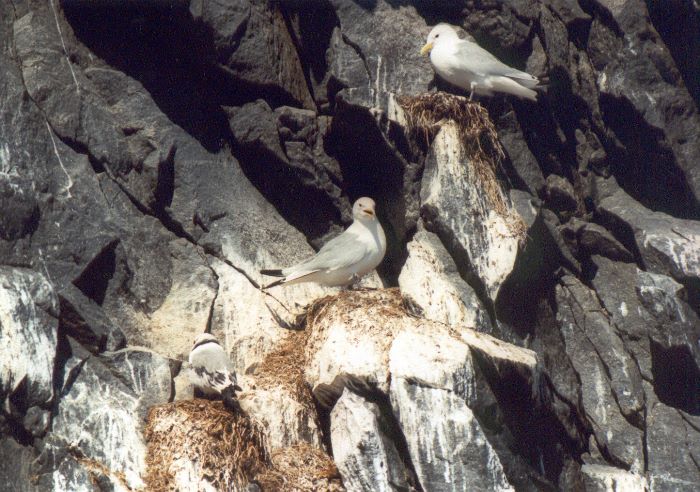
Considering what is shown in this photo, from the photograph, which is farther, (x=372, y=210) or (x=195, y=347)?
(x=372, y=210)

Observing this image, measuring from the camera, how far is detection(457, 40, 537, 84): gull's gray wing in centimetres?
1068

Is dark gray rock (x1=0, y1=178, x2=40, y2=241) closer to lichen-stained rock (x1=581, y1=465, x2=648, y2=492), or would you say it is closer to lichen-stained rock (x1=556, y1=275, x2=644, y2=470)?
lichen-stained rock (x1=556, y1=275, x2=644, y2=470)

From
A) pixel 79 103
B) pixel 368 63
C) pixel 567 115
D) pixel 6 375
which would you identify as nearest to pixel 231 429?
pixel 6 375

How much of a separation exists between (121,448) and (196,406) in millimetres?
720

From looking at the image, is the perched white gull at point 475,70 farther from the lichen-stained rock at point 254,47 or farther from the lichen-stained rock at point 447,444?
the lichen-stained rock at point 447,444

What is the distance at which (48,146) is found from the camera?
30.7ft

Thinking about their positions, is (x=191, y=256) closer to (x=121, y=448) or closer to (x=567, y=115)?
(x=121, y=448)

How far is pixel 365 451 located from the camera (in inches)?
324

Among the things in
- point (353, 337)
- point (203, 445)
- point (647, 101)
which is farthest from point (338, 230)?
point (647, 101)

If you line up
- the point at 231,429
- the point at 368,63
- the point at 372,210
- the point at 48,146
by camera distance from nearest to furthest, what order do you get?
the point at 231,429, the point at 48,146, the point at 372,210, the point at 368,63

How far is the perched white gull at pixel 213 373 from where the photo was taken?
8.22m

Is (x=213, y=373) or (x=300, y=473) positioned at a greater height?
(x=213, y=373)

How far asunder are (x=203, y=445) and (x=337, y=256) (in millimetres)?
2563

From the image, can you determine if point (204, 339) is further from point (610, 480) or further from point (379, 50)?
point (379, 50)
